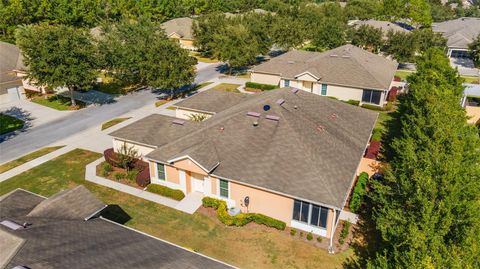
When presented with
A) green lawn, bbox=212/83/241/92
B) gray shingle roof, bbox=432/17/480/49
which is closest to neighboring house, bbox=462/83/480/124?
gray shingle roof, bbox=432/17/480/49

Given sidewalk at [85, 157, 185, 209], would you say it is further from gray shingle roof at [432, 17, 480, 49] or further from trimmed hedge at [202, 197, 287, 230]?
gray shingle roof at [432, 17, 480, 49]

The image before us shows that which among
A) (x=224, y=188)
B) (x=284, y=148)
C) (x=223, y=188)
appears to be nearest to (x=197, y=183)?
(x=223, y=188)

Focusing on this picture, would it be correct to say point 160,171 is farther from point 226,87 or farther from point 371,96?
point 371,96

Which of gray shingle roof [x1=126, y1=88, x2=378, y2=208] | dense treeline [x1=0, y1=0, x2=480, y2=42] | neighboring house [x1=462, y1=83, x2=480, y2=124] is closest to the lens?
gray shingle roof [x1=126, y1=88, x2=378, y2=208]

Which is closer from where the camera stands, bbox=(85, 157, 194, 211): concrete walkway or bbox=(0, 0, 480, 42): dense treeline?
bbox=(85, 157, 194, 211): concrete walkway

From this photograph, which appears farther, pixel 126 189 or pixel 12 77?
pixel 12 77
